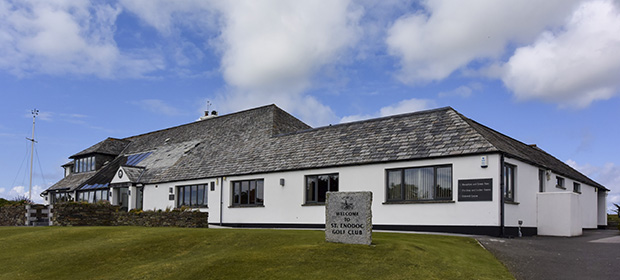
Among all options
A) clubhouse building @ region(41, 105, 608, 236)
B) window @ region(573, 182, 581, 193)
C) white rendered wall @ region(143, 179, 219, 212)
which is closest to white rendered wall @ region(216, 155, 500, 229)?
clubhouse building @ region(41, 105, 608, 236)

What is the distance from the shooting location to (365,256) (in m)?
12.9

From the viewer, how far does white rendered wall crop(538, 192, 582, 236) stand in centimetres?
2106

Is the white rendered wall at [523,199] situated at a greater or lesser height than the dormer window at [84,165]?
lesser

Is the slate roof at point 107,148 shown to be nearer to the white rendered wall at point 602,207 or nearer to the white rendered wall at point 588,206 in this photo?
the white rendered wall at point 588,206

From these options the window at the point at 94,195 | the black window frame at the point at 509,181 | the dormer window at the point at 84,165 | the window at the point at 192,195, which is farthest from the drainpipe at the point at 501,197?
the dormer window at the point at 84,165

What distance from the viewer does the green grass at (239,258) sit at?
1191 centimetres

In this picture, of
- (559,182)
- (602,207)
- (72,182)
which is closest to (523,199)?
(559,182)

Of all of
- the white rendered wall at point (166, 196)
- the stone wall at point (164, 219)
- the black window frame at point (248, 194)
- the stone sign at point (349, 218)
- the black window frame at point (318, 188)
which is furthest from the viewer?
the white rendered wall at point (166, 196)

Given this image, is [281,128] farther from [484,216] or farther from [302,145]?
[484,216]

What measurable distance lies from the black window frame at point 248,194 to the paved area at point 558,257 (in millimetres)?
13310

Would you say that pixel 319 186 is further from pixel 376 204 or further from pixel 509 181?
pixel 509 181

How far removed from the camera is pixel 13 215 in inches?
1203

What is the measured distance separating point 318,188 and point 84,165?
31532mm

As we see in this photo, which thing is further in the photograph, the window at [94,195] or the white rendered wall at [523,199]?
the window at [94,195]
